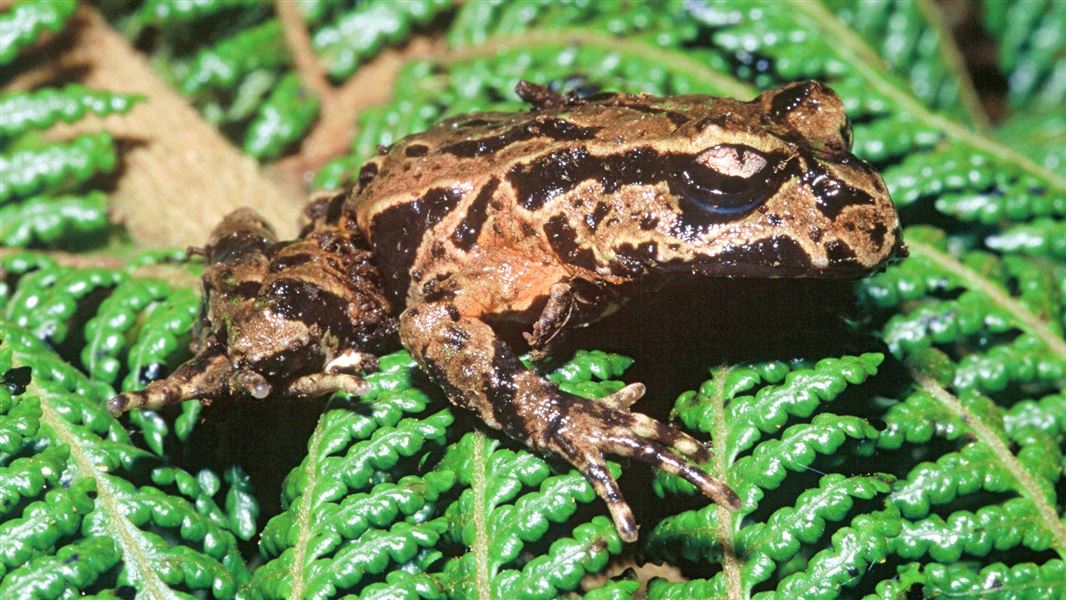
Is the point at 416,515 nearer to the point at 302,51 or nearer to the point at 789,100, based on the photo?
the point at 789,100

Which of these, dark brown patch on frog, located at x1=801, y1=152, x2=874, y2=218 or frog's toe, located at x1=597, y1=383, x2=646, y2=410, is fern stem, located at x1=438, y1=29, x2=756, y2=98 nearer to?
dark brown patch on frog, located at x1=801, y1=152, x2=874, y2=218

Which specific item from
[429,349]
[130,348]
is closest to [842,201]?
[429,349]

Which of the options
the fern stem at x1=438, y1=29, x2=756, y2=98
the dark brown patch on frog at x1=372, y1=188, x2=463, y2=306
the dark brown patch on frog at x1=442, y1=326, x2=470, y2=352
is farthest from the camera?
the fern stem at x1=438, y1=29, x2=756, y2=98

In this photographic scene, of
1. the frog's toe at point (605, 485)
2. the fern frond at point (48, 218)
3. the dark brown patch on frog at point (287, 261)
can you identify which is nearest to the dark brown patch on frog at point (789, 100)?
the frog's toe at point (605, 485)

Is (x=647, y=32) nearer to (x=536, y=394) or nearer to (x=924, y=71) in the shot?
(x=924, y=71)

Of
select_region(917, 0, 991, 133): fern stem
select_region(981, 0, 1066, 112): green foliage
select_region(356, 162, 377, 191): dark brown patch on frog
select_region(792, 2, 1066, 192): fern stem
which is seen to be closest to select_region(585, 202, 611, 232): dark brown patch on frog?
select_region(356, 162, 377, 191): dark brown patch on frog

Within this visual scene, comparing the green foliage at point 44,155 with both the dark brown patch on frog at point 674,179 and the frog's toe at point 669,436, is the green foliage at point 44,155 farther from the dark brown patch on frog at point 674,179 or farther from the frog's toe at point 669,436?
the frog's toe at point 669,436
